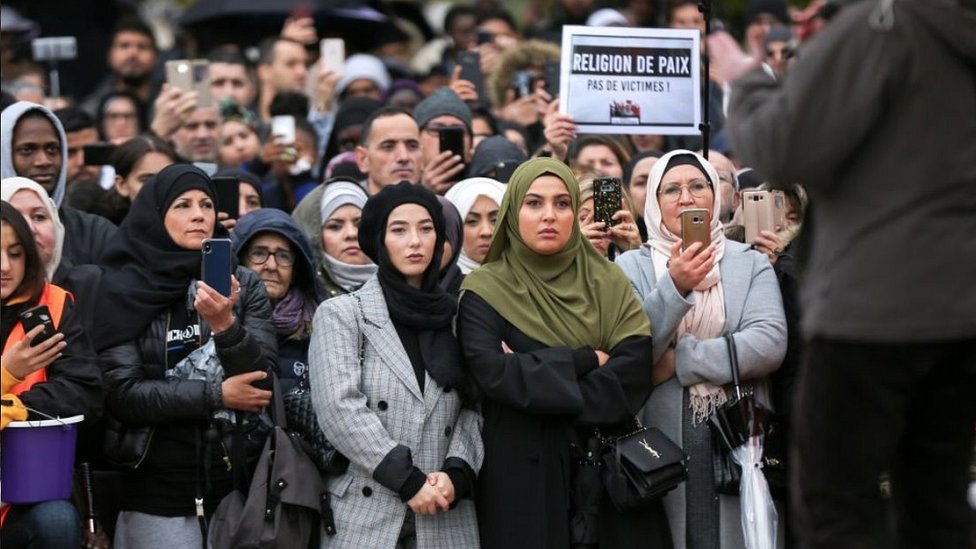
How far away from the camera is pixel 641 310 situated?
7.20 metres

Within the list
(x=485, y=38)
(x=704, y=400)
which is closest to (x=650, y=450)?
(x=704, y=400)

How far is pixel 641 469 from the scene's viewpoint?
22.4 ft

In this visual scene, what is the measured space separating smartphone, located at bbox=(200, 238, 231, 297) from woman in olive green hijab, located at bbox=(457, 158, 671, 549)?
39.9 inches

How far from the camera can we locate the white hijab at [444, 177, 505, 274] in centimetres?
828

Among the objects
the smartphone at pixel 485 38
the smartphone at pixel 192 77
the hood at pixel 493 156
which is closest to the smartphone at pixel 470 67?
the smartphone at pixel 485 38

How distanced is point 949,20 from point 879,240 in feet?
2.03

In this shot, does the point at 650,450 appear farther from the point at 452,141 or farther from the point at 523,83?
the point at 523,83

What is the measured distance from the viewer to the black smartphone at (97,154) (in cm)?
946

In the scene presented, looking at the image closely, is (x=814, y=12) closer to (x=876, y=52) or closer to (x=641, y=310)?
(x=876, y=52)

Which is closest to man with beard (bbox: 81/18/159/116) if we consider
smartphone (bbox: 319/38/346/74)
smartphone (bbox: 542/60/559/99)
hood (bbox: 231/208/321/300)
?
smartphone (bbox: 319/38/346/74)

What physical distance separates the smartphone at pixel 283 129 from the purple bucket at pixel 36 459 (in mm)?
4196

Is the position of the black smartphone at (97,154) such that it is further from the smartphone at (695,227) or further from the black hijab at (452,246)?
the smartphone at (695,227)

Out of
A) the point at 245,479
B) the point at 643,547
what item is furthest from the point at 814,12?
the point at 245,479

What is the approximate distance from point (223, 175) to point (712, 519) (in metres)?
3.04
